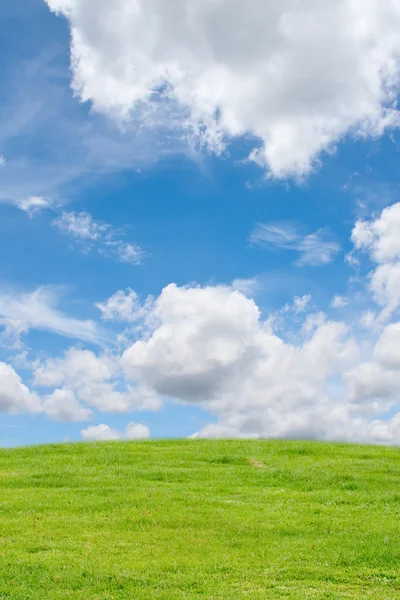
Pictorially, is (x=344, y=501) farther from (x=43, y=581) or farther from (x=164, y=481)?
(x=43, y=581)

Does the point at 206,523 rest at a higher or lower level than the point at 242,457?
lower

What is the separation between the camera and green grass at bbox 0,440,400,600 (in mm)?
17719

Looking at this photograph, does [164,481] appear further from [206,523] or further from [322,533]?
[322,533]

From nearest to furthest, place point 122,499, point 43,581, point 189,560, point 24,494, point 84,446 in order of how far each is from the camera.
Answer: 1. point 43,581
2. point 189,560
3. point 122,499
4. point 24,494
5. point 84,446

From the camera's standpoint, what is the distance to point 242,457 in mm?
35031

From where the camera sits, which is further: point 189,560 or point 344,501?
point 344,501

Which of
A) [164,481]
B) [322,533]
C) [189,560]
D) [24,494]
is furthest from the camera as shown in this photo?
[164,481]

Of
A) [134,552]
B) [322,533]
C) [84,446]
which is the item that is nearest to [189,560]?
[134,552]

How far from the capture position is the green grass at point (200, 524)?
17719 mm

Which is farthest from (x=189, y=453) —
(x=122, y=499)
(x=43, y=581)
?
(x=43, y=581)

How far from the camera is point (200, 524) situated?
2305 cm

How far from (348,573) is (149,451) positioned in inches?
781

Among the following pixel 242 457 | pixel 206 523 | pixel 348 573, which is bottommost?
pixel 348 573

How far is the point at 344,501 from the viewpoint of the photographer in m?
26.7
